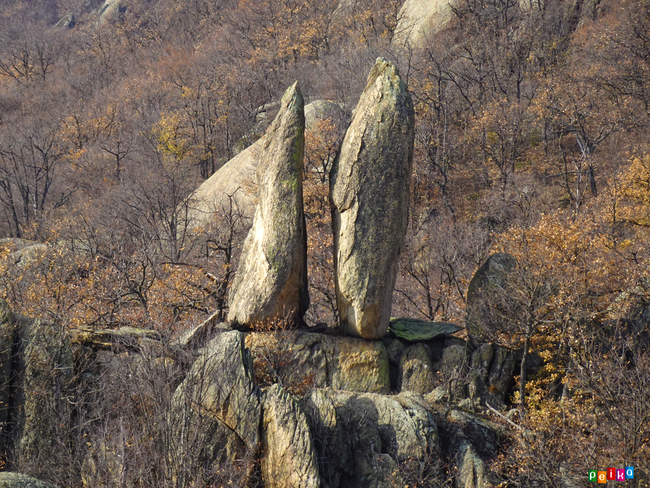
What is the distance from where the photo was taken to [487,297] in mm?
19625

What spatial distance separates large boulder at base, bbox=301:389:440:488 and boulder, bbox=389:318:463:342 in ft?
11.4

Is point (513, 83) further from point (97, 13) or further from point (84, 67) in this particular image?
point (97, 13)

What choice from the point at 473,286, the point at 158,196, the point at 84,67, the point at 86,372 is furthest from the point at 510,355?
the point at 84,67

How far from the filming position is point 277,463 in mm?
14953

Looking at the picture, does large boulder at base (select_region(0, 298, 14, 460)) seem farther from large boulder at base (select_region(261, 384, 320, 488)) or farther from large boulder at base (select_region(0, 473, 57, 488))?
large boulder at base (select_region(261, 384, 320, 488))

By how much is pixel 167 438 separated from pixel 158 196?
3037cm

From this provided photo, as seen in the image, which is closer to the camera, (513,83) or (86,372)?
(86,372)

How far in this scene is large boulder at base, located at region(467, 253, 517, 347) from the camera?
19.3 meters

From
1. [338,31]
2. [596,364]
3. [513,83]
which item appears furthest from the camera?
[338,31]

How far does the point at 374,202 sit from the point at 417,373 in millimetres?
5808

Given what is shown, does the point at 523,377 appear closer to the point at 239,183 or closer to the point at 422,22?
the point at 239,183

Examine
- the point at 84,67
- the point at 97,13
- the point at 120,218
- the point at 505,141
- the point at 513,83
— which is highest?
the point at 97,13

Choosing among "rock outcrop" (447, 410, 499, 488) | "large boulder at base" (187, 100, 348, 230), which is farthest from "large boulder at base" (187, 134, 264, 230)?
"rock outcrop" (447, 410, 499, 488)

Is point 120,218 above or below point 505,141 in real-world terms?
below
